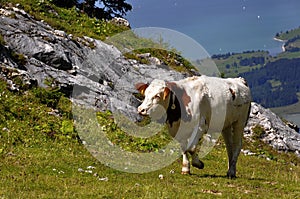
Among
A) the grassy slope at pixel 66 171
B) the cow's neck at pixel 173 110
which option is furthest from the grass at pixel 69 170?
the cow's neck at pixel 173 110

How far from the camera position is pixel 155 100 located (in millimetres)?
14336

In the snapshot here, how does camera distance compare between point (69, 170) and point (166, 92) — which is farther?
point (69, 170)

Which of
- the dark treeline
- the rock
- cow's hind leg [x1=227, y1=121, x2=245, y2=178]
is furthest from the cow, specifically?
the dark treeline

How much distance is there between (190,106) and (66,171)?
4.02 metres

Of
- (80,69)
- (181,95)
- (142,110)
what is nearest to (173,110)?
(181,95)

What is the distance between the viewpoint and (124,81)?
3098 centimetres

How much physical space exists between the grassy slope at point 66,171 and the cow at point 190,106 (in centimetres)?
124

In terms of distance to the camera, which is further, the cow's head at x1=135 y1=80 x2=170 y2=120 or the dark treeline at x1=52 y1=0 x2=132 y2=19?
the dark treeline at x1=52 y1=0 x2=132 y2=19

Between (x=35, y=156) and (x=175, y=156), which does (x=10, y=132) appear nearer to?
(x=35, y=156)

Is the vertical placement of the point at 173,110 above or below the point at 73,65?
below

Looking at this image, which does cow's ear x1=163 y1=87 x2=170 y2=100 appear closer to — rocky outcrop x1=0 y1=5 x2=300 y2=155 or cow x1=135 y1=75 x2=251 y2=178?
cow x1=135 y1=75 x2=251 y2=178

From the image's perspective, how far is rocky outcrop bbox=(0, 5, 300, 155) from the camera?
25.9m

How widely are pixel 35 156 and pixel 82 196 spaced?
18.1 feet

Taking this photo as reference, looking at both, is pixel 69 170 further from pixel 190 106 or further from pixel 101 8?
pixel 101 8
